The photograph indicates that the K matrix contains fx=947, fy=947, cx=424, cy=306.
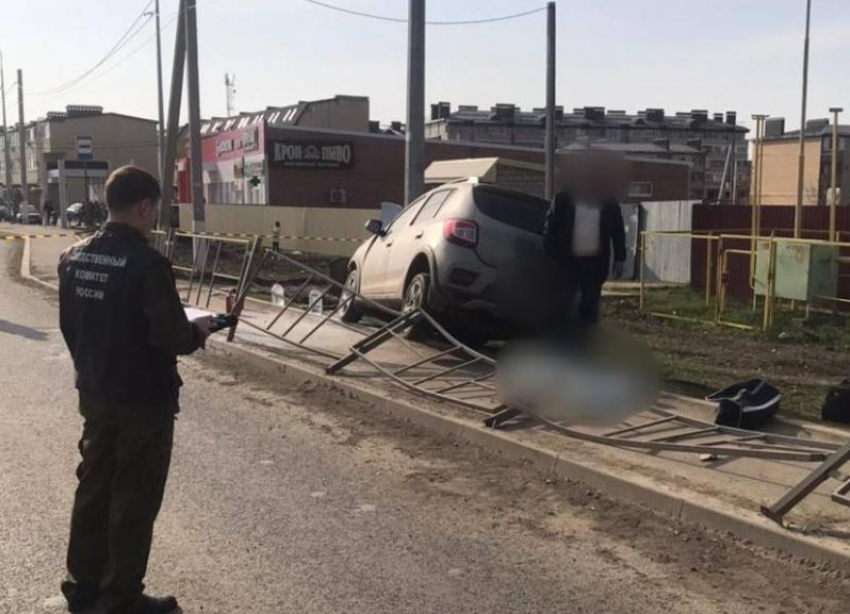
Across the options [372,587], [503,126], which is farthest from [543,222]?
[503,126]

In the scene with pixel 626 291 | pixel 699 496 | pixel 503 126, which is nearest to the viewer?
pixel 699 496

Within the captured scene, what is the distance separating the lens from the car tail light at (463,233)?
954 cm

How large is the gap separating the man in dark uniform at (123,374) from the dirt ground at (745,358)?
5616mm

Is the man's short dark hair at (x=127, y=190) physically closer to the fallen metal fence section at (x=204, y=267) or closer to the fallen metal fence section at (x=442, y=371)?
the fallen metal fence section at (x=442, y=371)

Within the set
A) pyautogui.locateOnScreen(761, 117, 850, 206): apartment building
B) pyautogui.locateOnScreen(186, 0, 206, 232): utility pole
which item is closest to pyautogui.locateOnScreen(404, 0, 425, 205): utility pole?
pyautogui.locateOnScreen(186, 0, 206, 232): utility pole

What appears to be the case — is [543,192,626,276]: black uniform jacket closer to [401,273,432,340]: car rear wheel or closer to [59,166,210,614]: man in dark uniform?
[401,273,432,340]: car rear wheel

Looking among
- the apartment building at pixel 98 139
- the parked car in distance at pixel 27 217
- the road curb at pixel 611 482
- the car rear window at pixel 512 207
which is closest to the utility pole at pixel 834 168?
the car rear window at pixel 512 207

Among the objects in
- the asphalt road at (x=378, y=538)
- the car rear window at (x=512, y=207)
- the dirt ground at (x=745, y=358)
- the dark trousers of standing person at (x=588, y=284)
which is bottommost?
the dirt ground at (x=745, y=358)

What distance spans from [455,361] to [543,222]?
5.64 feet

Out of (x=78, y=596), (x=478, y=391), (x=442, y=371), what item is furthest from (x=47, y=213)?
(x=78, y=596)

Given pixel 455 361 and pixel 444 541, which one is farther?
pixel 455 361

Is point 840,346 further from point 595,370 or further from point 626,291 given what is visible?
point 626,291

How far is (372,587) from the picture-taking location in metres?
4.44

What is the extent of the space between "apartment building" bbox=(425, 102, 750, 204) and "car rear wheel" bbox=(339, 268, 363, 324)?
6406 centimetres
